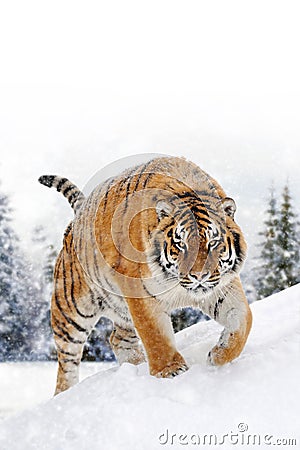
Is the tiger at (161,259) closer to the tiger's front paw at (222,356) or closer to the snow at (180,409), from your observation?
the tiger's front paw at (222,356)

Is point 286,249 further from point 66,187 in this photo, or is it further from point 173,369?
point 173,369

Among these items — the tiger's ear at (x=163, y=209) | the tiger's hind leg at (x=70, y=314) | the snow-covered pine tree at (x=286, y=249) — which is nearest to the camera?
the tiger's ear at (x=163, y=209)

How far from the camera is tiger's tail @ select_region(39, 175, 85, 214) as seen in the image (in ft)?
18.3

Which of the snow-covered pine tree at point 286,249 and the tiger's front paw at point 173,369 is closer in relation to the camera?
the tiger's front paw at point 173,369

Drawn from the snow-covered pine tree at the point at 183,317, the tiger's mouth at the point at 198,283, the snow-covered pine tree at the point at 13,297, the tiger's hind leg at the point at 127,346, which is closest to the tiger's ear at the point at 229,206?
the tiger's mouth at the point at 198,283

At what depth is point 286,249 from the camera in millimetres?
16297

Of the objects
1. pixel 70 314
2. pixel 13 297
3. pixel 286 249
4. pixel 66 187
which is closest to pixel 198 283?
pixel 70 314

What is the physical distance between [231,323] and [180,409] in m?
0.75

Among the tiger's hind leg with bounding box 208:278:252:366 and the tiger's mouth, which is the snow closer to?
the tiger's hind leg with bounding box 208:278:252:366

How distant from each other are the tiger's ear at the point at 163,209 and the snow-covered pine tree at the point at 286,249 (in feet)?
→ 41.6

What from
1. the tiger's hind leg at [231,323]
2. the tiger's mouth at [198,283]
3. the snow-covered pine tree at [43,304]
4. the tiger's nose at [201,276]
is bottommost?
the snow-covered pine tree at [43,304]

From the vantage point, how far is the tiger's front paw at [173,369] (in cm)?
378

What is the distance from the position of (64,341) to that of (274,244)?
12.0m

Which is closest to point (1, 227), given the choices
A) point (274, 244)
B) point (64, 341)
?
point (274, 244)
